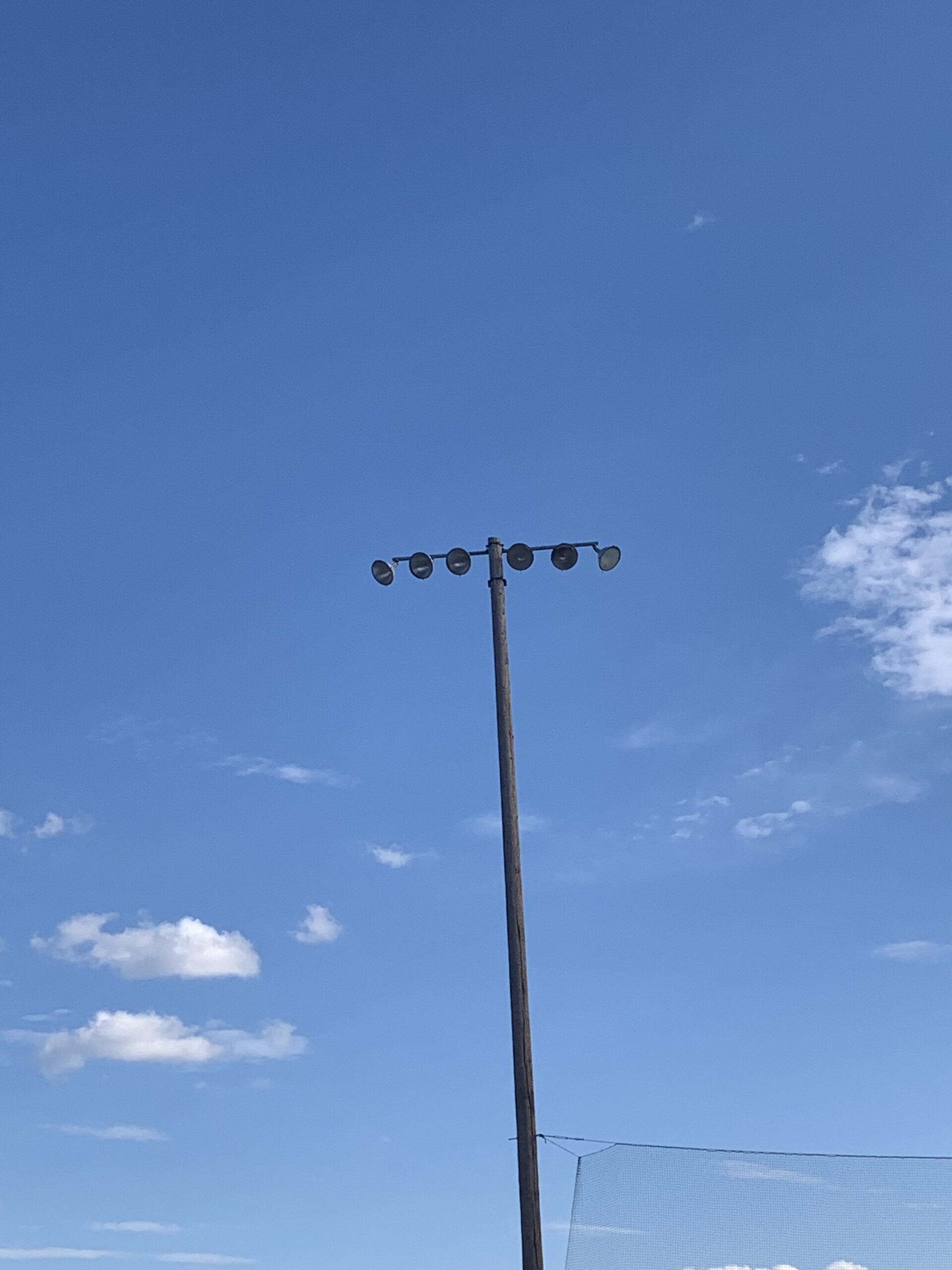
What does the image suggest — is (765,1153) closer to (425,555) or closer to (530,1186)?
(530,1186)

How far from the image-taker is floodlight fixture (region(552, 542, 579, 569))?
14492 mm

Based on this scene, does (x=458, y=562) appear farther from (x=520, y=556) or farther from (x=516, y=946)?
(x=516, y=946)

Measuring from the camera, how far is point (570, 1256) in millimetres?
14055

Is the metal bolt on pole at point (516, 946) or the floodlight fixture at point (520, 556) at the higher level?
the floodlight fixture at point (520, 556)

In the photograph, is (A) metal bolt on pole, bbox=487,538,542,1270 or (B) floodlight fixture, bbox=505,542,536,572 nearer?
(A) metal bolt on pole, bbox=487,538,542,1270

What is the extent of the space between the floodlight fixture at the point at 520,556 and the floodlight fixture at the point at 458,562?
0.46m

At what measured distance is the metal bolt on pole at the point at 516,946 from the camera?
12242 millimetres

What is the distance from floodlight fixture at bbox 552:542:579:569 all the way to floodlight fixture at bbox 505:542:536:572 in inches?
11.2

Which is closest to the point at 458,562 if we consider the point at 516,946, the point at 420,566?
the point at 420,566

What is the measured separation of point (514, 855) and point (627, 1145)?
3600mm

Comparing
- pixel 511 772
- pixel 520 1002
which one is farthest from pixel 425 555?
pixel 520 1002

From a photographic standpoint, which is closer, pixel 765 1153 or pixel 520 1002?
pixel 520 1002

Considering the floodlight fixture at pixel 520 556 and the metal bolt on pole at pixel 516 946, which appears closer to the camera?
the metal bolt on pole at pixel 516 946

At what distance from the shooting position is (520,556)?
14766mm
